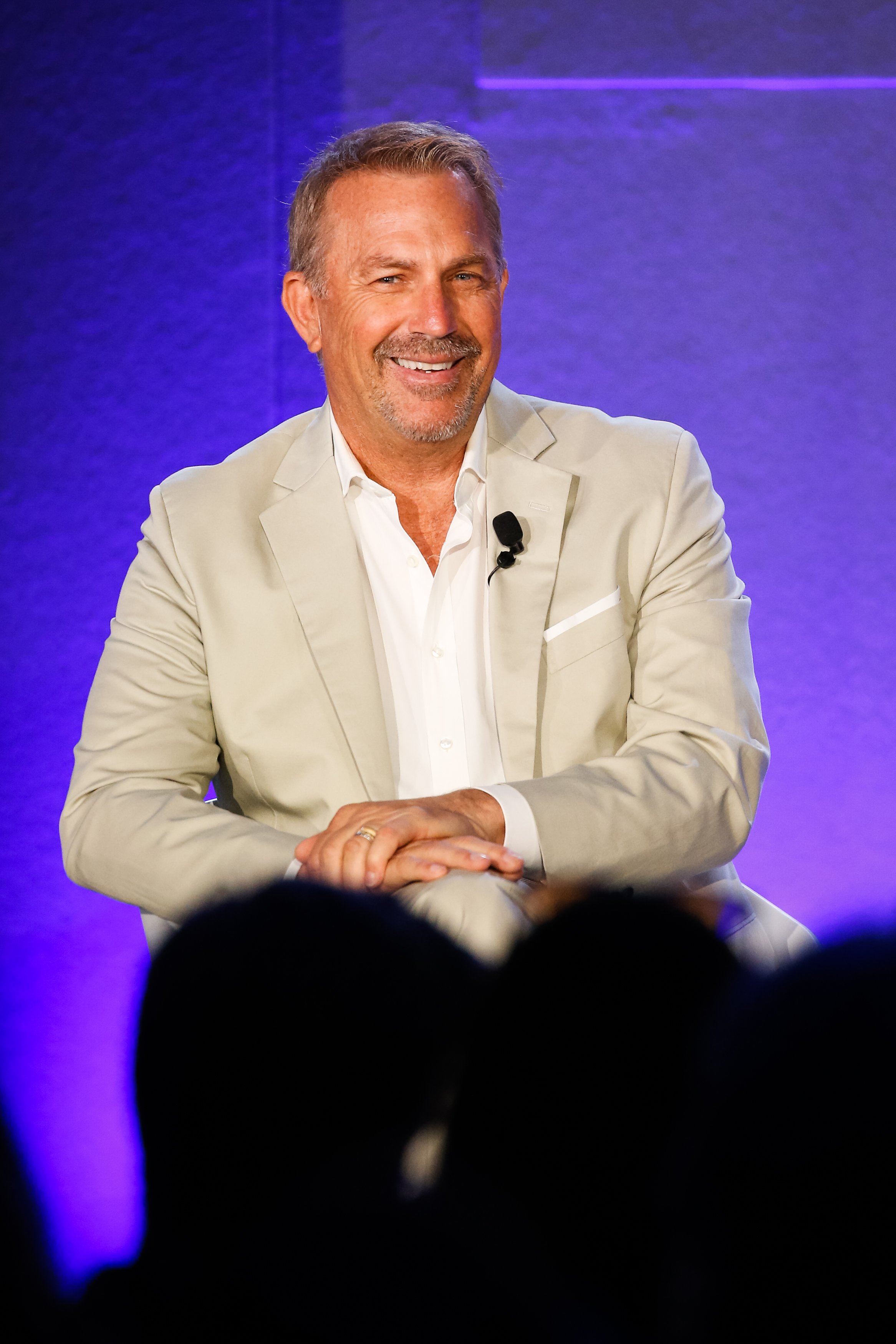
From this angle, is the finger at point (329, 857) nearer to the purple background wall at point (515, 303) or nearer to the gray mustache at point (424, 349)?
the gray mustache at point (424, 349)

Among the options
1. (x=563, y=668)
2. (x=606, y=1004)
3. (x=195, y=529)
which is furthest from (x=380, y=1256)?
(x=195, y=529)

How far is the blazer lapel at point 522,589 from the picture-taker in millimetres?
2029

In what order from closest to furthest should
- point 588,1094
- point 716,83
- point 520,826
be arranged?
point 588,1094 → point 520,826 → point 716,83

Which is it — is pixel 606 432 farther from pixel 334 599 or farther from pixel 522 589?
pixel 334 599

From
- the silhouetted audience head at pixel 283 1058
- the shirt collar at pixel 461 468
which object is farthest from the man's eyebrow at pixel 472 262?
the silhouetted audience head at pixel 283 1058

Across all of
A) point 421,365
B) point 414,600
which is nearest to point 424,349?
point 421,365

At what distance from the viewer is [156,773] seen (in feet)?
6.57

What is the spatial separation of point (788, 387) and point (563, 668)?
1.66m

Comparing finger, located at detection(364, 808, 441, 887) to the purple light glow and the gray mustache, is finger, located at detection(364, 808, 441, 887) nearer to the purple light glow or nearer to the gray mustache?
the gray mustache

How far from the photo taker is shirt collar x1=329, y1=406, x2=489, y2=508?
216 cm

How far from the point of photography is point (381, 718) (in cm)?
202

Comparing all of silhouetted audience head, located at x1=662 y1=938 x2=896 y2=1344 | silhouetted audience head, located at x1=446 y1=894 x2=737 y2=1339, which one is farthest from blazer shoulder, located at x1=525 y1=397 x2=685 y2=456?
silhouetted audience head, located at x1=662 y1=938 x2=896 y2=1344

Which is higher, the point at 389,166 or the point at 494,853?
the point at 389,166

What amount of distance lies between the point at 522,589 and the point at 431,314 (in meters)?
0.43
